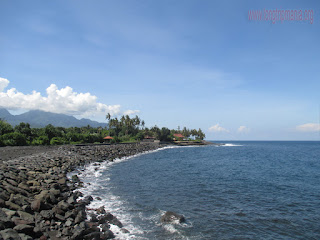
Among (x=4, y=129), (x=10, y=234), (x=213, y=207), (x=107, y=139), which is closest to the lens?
(x=10, y=234)

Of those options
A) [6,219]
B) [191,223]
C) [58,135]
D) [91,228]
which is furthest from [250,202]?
[58,135]

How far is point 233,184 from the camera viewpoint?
22.9 metres

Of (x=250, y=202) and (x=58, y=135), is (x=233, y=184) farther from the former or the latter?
(x=58, y=135)

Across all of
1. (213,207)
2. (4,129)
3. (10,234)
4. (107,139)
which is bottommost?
(213,207)

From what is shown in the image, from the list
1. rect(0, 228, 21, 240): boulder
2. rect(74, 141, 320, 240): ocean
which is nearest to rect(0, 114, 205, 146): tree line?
rect(74, 141, 320, 240): ocean

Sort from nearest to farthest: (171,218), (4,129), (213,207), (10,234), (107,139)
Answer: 1. (10,234)
2. (171,218)
3. (213,207)
4. (4,129)
5. (107,139)

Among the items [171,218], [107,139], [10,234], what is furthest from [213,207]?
[107,139]

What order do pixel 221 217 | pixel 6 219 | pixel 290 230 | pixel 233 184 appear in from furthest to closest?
pixel 233 184
pixel 221 217
pixel 290 230
pixel 6 219

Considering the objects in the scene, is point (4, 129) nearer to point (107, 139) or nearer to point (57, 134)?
point (57, 134)

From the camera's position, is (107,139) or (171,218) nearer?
(171,218)

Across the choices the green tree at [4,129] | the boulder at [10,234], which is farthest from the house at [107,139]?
the boulder at [10,234]

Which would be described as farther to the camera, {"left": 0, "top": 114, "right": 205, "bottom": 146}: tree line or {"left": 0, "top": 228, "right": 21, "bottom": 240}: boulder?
{"left": 0, "top": 114, "right": 205, "bottom": 146}: tree line

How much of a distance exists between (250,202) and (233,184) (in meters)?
6.71

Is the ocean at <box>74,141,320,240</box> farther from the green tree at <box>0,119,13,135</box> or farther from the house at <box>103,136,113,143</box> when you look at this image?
the house at <box>103,136,113,143</box>
